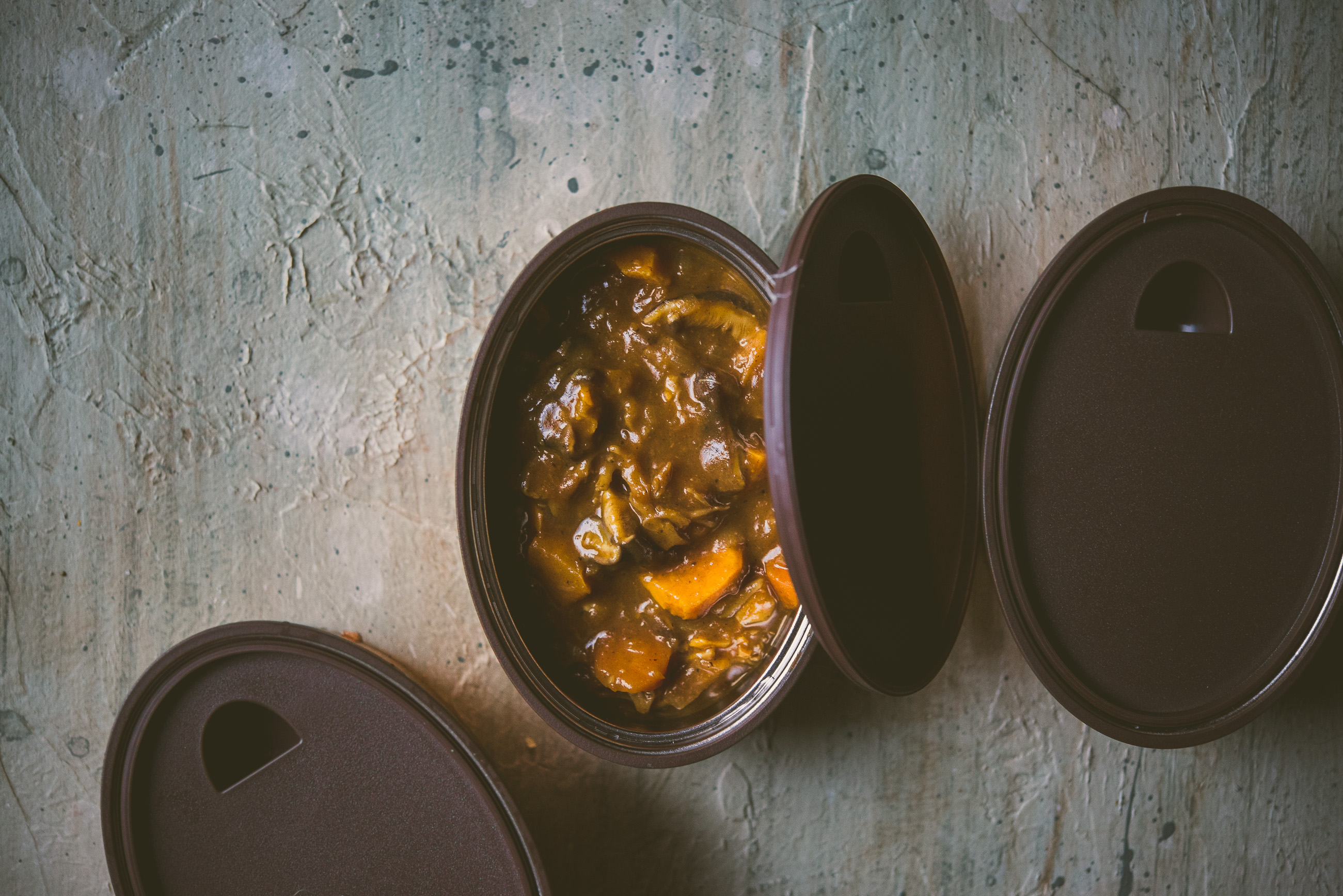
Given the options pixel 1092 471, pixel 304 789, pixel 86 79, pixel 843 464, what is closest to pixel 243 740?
pixel 304 789

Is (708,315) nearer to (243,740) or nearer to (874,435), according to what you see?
(874,435)

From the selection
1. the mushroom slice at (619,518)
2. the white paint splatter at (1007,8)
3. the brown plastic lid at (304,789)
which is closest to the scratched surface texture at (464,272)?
the white paint splatter at (1007,8)

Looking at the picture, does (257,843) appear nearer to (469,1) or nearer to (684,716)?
(684,716)

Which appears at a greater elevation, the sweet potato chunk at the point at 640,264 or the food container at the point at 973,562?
the sweet potato chunk at the point at 640,264

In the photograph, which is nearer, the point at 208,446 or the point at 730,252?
the point at 730,252

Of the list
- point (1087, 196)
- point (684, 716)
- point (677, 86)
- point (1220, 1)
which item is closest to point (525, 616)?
point (684, 716)

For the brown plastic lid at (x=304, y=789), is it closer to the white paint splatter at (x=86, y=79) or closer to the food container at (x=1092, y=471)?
the food container at (x=1092, y=471)
